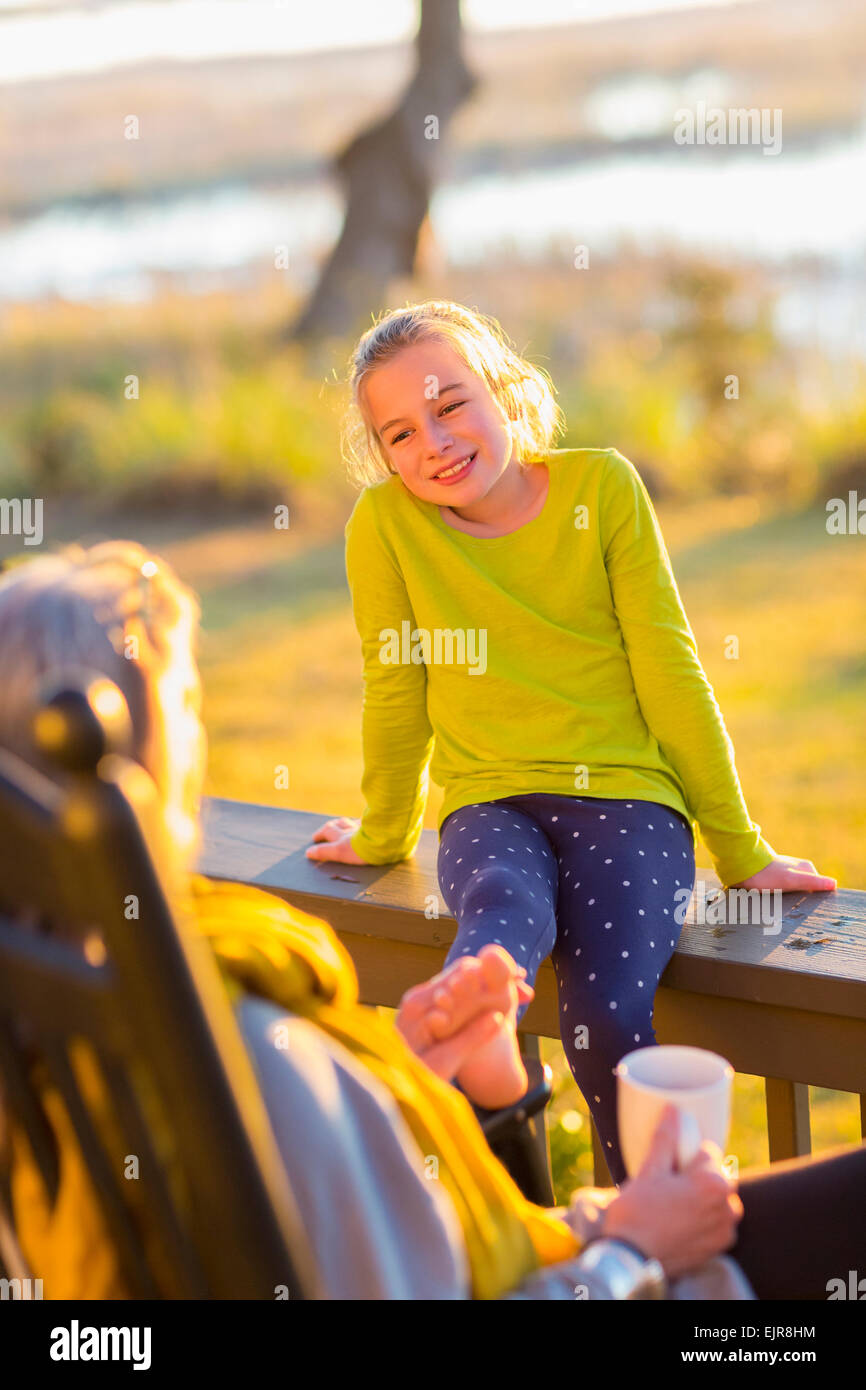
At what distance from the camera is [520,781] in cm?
204

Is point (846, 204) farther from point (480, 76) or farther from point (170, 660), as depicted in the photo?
point (170, 660)

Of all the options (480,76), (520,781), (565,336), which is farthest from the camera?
(565,336)

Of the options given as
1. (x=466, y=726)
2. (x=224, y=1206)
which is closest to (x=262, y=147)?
(x=466, y=726)

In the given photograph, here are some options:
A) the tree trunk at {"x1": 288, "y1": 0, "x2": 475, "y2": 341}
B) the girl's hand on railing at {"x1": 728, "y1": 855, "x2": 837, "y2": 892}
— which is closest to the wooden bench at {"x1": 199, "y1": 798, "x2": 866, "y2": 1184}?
the girl's hand on railing at {"x1": 728, "y1": 855, "x2": 837, "y2": 892}

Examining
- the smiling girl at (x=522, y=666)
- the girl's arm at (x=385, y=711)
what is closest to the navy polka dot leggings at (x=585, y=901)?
the smiling girl at (x=522, y=666)

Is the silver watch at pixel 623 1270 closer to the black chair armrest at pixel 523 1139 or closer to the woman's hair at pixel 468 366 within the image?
the black chair armrest at pixel 523 1139

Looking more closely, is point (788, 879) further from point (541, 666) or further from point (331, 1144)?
point (331, 1144)

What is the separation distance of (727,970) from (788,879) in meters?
0.26

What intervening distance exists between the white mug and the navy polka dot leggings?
1.54 feet

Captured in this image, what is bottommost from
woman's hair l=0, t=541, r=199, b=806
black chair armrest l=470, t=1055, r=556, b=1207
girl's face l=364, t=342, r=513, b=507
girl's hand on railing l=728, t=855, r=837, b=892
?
black chair armrest l=470, t=1055, r=556, b=1207

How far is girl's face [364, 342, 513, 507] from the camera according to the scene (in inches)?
81.5

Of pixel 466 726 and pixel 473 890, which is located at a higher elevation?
pixel 466 726

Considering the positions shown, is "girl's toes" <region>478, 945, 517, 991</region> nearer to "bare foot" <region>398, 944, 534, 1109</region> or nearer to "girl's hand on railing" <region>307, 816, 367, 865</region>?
"bare foot" <region>398, 944, 534, 1109</region>
